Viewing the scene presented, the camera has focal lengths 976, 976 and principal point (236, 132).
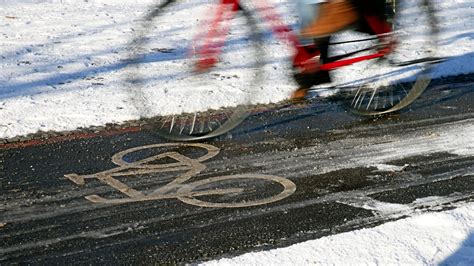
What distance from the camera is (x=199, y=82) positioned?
22.4 feet

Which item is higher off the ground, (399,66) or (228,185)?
(399,66)

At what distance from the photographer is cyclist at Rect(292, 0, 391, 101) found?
6461 millimetres

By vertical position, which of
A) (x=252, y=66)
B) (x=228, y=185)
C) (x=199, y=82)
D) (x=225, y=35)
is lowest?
(x=228, y=185)

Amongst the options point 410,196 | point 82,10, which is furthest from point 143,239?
point 82,10

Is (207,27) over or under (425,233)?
over

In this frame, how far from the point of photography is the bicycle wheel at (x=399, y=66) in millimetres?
7098

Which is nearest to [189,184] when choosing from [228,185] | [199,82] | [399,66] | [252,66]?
[228,185]

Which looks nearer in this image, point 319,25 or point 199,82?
point 319,25

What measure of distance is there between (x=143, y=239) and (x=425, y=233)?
1397 millimetres

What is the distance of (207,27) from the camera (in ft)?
21.6

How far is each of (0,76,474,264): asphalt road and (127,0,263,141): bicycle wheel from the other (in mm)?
183

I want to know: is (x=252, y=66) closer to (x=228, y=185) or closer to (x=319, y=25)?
(x=319, y=25)

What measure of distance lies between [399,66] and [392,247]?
269cm

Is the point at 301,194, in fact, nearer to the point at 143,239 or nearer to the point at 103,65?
the point at 143,239
